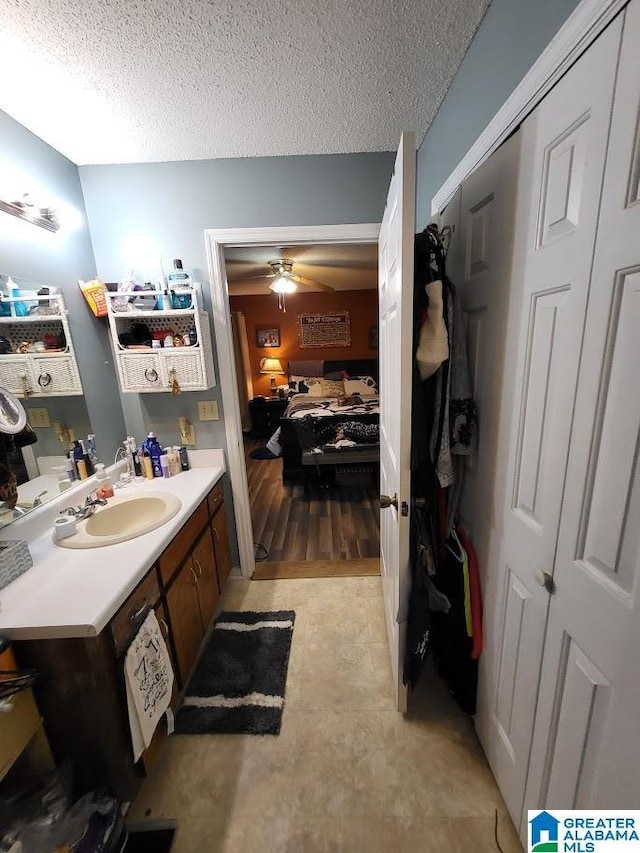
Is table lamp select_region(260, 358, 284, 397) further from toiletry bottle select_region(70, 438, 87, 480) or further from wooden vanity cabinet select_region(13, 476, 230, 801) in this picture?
wooden vanity cabinet select_region(13, 476, 230, 801)

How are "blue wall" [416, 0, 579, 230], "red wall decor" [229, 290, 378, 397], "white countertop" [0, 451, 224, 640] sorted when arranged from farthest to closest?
"red wall decor" [229, 290, 378, 397], "white countertop" [0, 451, 224, 640], "blue wall" [416, 0, 579, 230]

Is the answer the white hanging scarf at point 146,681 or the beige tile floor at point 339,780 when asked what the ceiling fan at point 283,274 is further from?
the beige tile floor at point 339,780

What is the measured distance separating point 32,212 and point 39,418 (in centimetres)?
90

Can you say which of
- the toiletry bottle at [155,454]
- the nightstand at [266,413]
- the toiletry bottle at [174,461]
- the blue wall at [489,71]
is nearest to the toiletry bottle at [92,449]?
the toiletry bottle at [155,454]

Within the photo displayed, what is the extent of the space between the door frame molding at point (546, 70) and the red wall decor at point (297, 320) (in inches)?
185

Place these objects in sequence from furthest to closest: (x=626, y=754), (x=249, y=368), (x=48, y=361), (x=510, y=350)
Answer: (x=249, y=368) → (x=48, y=361) → (x=510, y=350) → (x=626, y=754)

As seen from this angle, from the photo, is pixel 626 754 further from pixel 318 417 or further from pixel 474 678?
pixel 318 417

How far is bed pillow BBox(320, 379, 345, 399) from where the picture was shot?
4.78 m

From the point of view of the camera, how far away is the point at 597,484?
65 cm

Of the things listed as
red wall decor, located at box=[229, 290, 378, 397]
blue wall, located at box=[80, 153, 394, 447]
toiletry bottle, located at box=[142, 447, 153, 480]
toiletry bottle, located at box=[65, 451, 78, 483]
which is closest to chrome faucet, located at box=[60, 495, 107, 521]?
toiletry bottle, located at box=[65, 451, 78, 483]

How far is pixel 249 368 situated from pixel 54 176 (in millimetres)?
4270

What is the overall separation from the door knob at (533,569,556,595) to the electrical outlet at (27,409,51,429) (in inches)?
76.8

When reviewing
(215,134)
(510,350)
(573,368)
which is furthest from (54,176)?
(573,368)

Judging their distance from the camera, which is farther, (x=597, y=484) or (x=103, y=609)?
(x=103, y=609)
